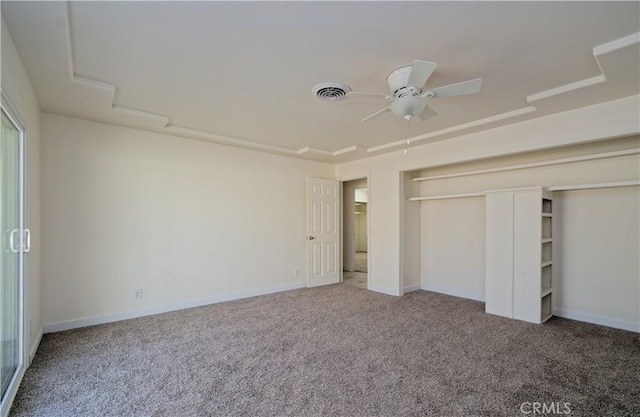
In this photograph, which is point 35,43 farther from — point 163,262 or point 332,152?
point 332,152

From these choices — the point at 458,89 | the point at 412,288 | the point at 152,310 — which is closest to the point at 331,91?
the point at 458,89

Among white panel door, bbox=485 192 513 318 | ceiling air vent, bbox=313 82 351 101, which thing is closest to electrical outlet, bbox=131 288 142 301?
ceiling air vent, bbox=313 82 351 101

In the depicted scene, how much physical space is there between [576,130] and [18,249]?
17.4ft

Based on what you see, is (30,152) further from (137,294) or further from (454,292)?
(454,292)

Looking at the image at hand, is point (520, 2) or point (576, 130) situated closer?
point (520, 2)

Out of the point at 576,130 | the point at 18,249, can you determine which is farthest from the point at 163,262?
the point at 576,130

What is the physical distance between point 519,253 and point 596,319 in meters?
1.11

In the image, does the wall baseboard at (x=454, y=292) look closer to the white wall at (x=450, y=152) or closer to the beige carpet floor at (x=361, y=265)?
the white wall at (x=450, y=152)

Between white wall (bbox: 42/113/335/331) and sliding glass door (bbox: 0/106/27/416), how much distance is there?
1.09m

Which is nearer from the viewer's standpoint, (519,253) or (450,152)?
(519,253)

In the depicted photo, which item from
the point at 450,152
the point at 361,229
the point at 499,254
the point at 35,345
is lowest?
the point at 35,345

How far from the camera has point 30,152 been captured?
2791 mm

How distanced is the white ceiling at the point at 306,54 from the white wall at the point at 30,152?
0.10 meters

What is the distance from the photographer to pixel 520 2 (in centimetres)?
173
